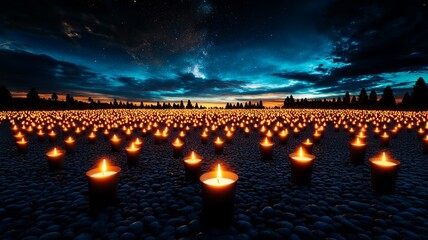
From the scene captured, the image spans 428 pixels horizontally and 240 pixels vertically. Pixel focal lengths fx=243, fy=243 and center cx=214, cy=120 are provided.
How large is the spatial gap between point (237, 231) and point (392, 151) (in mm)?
9563

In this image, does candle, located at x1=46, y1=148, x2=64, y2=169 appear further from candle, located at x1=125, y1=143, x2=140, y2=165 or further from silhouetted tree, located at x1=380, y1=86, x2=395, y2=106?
silhouetted tree, located at x1=380, y1=86, x2=395, y2=106

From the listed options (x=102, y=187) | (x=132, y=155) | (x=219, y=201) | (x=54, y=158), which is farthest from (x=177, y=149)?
(x=219, y=201)

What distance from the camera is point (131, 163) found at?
7484mm

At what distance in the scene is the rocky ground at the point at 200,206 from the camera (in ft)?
11.5

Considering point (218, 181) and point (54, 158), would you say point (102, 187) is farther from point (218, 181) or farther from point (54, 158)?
point (54, 158)

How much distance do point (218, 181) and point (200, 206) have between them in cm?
91

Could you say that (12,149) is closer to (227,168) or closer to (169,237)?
(227,168)

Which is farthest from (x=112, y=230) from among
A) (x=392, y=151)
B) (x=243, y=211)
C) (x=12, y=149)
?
(x=392, y=151)

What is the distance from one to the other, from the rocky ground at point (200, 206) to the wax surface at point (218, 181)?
2.04 ft

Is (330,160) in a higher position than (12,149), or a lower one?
higher

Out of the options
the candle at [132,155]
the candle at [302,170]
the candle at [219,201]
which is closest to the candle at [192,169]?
the candle at [219,201]

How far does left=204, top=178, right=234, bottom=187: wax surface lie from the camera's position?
146 inches

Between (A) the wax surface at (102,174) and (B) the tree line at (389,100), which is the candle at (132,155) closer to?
(A) the wax surface at (102,174)

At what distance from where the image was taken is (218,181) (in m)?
3.77
